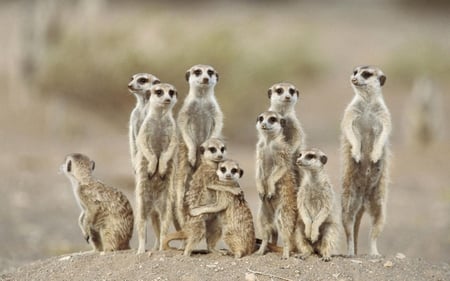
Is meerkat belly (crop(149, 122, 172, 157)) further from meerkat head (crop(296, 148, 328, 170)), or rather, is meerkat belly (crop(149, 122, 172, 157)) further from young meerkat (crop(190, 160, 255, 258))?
meerkat head (crop(296, 148, 328, 170))

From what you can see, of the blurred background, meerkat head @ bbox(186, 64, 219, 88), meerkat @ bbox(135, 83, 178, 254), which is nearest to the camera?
meerkat @ bbox(135, 83, 178, 254)

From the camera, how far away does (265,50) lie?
1609 centimetres

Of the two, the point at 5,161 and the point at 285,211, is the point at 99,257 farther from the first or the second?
the point at 5,161

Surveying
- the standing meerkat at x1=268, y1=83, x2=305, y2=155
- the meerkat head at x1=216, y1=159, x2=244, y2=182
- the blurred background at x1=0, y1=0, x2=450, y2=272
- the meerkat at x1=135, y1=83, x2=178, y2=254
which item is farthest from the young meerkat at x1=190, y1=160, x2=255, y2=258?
the blurred background at x1=0, y1=0, x2=450, y2=272

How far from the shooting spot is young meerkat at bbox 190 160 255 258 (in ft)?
16.8

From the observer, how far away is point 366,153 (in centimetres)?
561

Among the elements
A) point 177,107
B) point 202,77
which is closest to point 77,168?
point 202,77

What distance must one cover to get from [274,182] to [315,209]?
0.95 ft

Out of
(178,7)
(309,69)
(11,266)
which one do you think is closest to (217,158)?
(11,266)

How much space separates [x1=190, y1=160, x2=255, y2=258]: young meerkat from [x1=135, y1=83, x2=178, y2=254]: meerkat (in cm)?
24

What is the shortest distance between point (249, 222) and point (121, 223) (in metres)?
0.80

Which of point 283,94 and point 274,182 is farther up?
point 283,94

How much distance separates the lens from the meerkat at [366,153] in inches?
218

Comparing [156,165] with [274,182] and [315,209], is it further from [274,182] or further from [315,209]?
[315,209]
